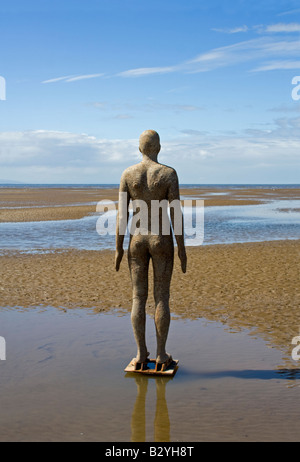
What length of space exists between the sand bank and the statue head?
342cm

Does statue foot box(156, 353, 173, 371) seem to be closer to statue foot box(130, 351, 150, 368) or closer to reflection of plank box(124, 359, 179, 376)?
reflection of plank box(124, 359, 179, 376)

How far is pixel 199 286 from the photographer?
37.3 ft

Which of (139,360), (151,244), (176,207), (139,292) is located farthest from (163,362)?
(176,207)

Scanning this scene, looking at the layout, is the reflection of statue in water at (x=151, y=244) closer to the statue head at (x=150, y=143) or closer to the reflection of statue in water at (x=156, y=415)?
the statue head at (x=150, y=143)

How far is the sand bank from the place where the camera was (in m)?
9.02

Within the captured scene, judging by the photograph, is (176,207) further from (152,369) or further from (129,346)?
(129,346)

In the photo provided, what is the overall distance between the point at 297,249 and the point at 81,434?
1357cm

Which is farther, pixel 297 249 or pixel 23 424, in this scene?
pixel 297 249

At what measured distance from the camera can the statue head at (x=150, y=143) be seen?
6.47 m

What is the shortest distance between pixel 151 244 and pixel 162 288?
60 cm

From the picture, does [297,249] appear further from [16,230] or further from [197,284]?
[16,230]

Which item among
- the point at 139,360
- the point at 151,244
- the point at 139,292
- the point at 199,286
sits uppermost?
the point at 151,244

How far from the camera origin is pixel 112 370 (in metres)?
6.50
